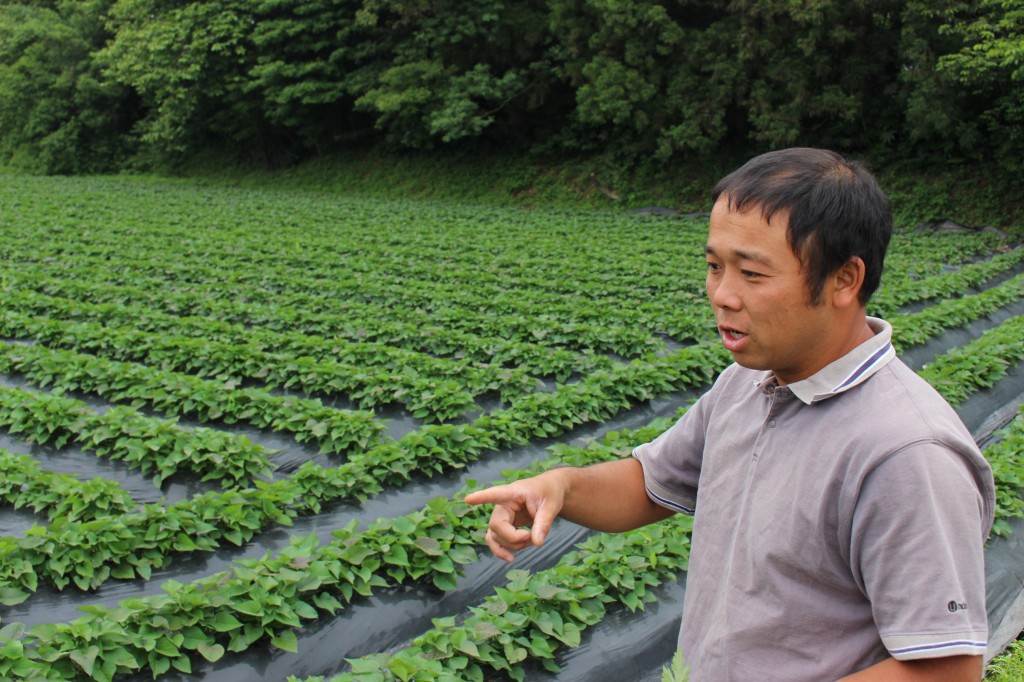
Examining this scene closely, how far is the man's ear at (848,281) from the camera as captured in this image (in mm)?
1487

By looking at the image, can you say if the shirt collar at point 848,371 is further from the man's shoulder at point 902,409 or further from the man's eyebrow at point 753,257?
the man's eyebrow at point 753,257

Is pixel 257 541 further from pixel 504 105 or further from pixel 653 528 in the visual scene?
pixel 504 105

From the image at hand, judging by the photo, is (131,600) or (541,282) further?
(541,282)

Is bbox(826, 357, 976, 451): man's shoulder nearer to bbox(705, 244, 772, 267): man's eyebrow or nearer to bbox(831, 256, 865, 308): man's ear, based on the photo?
bbox(831, 256, 865, 308): man's ear

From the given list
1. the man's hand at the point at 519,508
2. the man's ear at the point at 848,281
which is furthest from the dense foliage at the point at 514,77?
the man's hand at the point at 519,508

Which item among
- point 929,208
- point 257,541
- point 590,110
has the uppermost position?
point 590,110

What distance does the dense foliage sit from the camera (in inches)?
752

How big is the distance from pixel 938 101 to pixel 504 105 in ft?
42.6

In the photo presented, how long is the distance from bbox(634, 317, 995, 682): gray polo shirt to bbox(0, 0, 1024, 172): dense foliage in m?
16.8

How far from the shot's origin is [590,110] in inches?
930

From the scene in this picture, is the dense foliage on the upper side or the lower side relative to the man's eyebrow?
upper

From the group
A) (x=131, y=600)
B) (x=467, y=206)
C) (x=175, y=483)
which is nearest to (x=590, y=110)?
(x=467, y=206)

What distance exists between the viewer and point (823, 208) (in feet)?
4.75

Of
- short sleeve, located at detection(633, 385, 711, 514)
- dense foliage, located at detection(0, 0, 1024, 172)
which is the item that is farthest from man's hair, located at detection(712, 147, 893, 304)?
dense foliage, located at detection(0, 0, 1024, 172)
